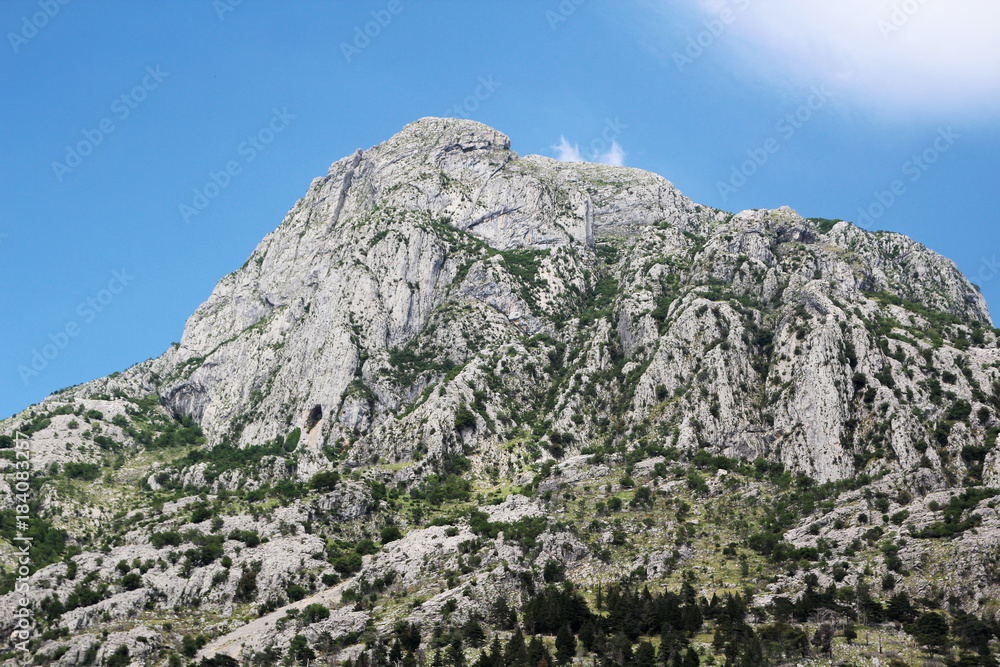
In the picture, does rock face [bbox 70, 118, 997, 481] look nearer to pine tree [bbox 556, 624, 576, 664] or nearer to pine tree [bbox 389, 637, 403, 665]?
pine tree [bbox 556, 624, 576, 664]

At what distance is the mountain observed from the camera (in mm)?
101375

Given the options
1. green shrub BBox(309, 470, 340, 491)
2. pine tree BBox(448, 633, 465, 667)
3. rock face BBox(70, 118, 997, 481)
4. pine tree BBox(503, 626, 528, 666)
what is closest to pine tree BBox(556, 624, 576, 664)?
pine tree BBox(503, 626, 528, 666)

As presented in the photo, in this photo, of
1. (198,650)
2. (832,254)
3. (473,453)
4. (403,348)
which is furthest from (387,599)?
(832,254)

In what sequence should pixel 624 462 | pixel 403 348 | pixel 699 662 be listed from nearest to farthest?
pixel 699 662
pixel 624 462
pixel 403 348

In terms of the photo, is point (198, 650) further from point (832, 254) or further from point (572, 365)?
point (832, 254)

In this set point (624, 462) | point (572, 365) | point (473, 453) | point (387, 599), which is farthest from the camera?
point (572, 365)

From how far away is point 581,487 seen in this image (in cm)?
13775

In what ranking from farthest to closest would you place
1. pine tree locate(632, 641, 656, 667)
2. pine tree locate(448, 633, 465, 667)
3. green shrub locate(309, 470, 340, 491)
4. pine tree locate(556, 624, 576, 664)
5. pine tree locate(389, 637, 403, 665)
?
green shrub locate(309, 470, 340, 491), pine tree locate(389, 637, 403, 665), pine tree locate(448, 633, 465, 667), pine tree locate(556, 624, 576, 664), pine tree locate(632, 641, 656, 667)

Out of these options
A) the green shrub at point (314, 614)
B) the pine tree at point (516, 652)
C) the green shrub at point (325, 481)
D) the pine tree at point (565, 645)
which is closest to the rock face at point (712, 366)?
the green shrub at point (325, 481)

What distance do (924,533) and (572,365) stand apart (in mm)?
88652

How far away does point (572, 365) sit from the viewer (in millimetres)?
Result: 180500

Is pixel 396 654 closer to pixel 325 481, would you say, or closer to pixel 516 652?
pixel 516 652

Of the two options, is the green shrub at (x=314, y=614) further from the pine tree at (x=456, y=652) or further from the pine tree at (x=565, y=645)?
the pine tree at (x=565, y=645)

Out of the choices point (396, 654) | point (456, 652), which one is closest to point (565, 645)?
point (456, 652)
